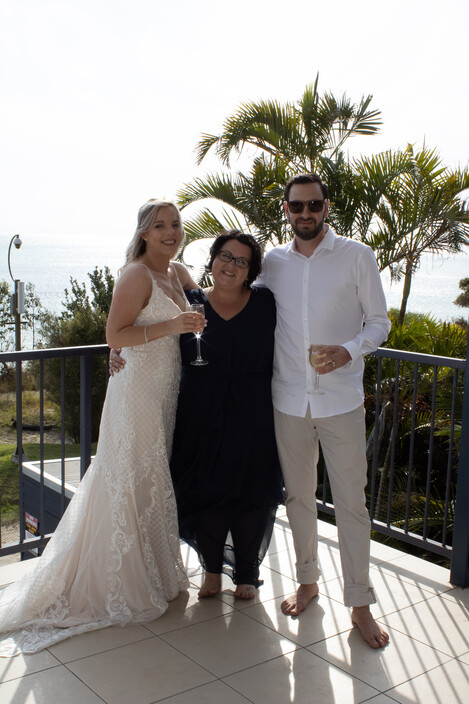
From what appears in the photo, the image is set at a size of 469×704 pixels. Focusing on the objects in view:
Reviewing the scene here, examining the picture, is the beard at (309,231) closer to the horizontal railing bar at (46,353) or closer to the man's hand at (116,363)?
the man's hand at (116,363)

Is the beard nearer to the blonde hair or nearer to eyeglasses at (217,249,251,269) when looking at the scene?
eyeglasses at (217,249,251,269)

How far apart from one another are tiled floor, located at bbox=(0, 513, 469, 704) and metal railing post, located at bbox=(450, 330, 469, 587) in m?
0.09

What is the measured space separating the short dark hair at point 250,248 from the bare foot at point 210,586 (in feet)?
4.34

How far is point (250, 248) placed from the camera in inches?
106

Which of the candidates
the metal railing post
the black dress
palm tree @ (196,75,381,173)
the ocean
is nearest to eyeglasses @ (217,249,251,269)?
the black dress

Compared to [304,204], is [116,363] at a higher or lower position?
lower

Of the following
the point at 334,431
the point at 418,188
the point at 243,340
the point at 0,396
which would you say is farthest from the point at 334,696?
the point at 0,396

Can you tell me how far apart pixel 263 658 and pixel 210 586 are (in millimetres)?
550

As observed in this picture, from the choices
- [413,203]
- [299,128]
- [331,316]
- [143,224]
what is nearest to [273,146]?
[299,128]

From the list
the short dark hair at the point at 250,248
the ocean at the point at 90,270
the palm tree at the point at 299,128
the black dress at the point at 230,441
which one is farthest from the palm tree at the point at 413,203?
the black dress at the point at 230,441

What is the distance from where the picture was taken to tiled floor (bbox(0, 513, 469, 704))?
2.26 m

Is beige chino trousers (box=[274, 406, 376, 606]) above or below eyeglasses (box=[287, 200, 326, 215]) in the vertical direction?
below

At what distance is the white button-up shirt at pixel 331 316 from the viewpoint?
261cm

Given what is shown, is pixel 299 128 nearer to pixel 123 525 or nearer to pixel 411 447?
pixel 411 447
